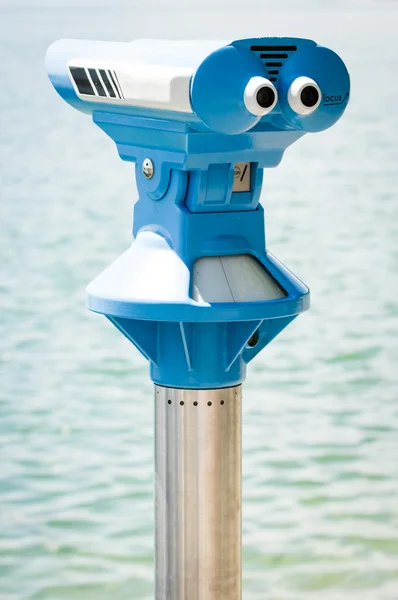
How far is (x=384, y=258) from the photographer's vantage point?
612 centimetres

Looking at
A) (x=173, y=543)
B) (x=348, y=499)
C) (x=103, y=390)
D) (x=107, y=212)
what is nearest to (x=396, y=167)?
(x=107, y=212)

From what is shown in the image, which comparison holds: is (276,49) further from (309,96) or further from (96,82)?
(96,82)

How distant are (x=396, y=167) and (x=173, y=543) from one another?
6.03 m

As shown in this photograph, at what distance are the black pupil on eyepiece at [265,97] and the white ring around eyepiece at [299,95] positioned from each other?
32 mm

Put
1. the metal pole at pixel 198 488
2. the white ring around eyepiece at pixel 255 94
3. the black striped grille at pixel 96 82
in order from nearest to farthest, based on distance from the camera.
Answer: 1. the white ring around eyepiece at pixel 255 94
2. the black striped grille at pixel 96 82
3. the metal pole at pixel 198 488

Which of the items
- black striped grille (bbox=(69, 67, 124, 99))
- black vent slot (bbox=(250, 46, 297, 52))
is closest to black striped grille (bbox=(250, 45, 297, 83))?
black vent slot (bbox=(250, 46, 297, 52))

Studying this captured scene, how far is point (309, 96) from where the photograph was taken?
6.33ft

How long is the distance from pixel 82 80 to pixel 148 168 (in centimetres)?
18

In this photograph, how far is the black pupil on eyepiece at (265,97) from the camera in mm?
1897

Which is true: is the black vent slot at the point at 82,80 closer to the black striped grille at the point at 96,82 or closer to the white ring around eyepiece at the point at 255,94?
the black striped grille at the point at 96,82

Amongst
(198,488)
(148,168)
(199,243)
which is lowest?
Answer: (198,488)

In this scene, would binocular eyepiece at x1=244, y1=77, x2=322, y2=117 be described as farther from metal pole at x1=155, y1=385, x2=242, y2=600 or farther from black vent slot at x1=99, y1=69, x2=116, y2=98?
metal pole at x1=155, y1=385, x2=242, y2=600

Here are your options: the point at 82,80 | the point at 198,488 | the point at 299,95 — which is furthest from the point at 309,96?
the point at 198,488

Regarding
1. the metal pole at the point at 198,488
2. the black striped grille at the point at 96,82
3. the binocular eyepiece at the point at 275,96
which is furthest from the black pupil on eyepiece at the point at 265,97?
the metal pole at the point at 198,488
